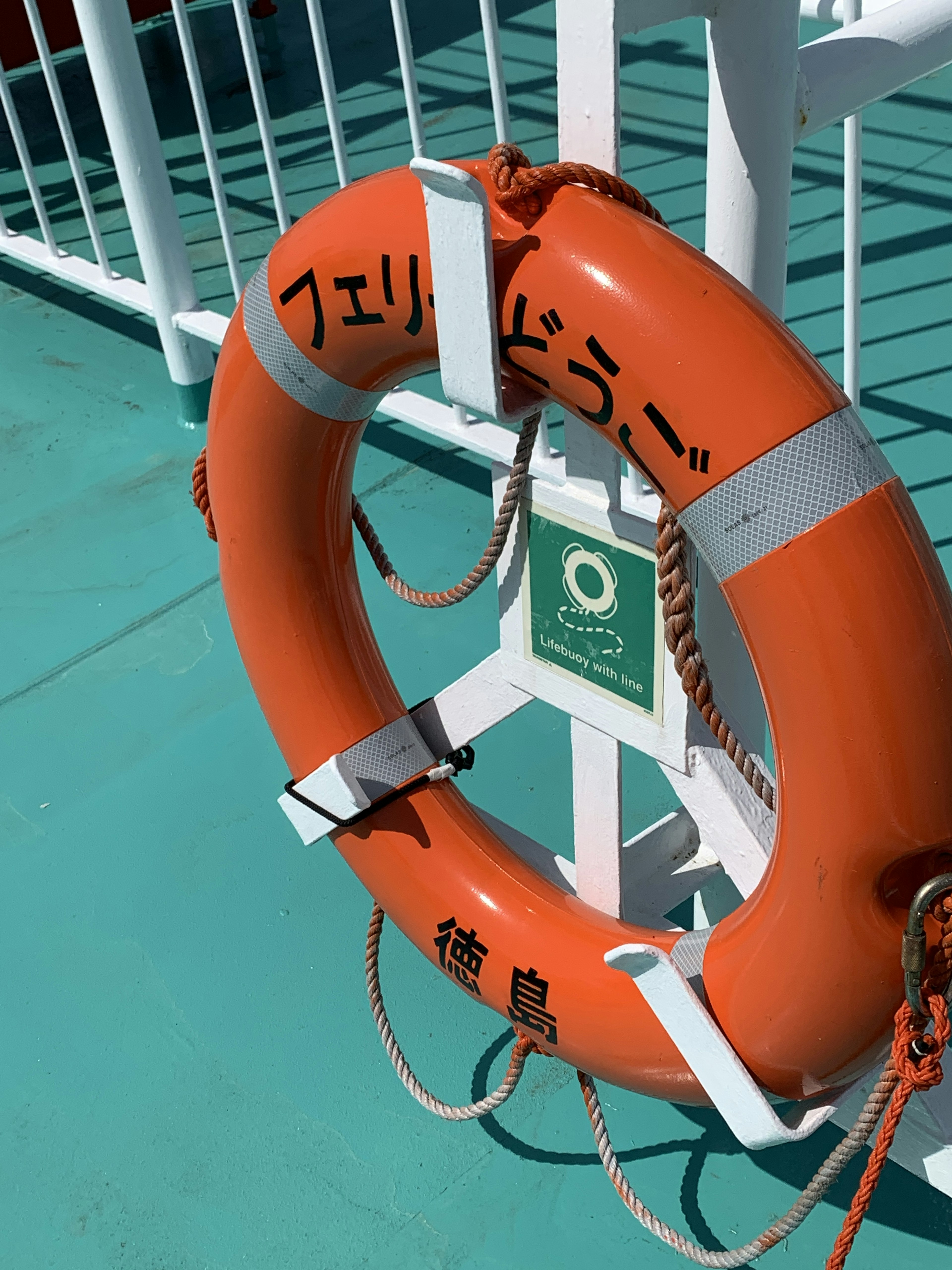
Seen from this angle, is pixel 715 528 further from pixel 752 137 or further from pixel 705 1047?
pixel 705 1047

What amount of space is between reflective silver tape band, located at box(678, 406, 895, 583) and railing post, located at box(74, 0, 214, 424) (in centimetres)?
229

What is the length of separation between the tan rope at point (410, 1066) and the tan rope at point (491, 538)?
43 cm

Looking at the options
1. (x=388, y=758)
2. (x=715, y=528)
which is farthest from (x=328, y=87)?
(x=715, y=528)

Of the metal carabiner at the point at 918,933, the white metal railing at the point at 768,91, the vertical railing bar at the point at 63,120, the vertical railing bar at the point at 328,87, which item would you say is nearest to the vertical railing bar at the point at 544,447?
the white metal railing at the point at 768,91

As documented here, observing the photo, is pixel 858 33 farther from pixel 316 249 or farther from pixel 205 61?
pixel 205 61

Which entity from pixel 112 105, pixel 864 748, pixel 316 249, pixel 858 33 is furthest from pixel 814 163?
pixel 864 748

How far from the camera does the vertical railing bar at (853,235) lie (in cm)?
149

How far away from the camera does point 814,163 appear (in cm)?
391

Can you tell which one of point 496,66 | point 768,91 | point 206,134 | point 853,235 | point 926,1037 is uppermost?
point 768,91

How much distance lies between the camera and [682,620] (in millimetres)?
1188

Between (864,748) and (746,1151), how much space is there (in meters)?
0.89

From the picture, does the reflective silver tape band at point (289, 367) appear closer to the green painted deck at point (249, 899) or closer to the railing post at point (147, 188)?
the green painted deck at point (249, 899)

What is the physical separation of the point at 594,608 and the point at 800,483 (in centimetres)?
39

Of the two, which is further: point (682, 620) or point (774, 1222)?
point (774, 1222)
